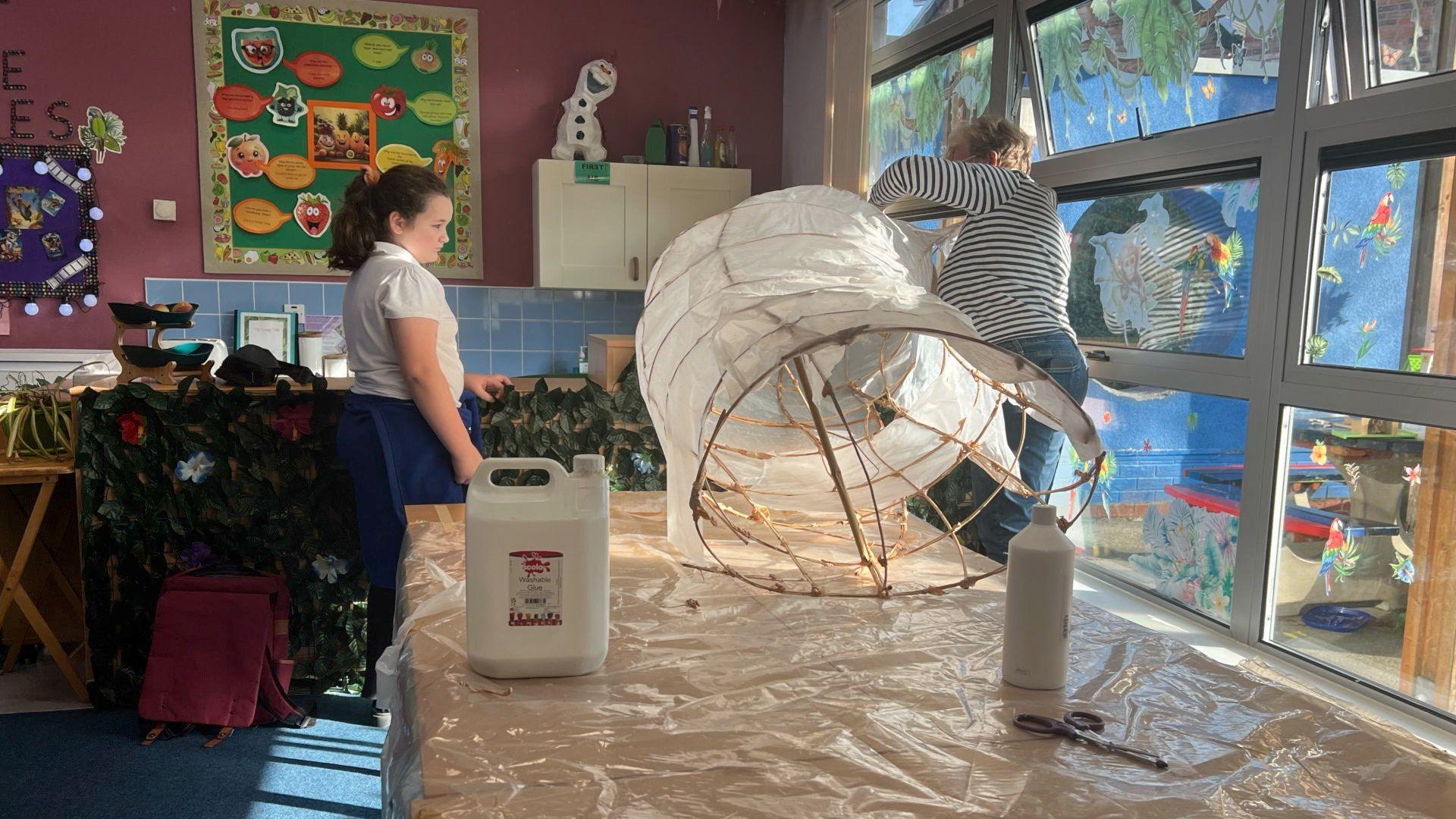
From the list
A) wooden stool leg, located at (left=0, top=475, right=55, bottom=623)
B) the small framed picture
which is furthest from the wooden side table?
the small framed picture

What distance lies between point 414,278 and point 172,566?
1311mm

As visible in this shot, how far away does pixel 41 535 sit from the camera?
316 cm

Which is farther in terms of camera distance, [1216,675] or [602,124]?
[602,124]

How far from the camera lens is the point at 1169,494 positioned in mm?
2830

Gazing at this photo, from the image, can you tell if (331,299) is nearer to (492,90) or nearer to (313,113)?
(313,113)

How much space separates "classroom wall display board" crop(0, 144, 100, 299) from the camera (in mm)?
4414

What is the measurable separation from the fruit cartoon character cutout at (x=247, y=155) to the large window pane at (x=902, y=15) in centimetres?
282

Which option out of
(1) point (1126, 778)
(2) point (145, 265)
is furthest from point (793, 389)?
(2) point (145, 265)

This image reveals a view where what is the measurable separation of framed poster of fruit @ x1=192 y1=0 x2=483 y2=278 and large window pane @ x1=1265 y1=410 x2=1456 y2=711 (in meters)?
3.90

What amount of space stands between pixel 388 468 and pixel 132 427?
3.11ft

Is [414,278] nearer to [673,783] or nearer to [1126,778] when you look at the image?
[673,783]

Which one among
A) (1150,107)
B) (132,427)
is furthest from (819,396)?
(132,427)

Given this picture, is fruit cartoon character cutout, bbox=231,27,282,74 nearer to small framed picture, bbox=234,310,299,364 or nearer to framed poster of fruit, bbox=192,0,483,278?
framed poster of fruit, bbox=192,0,483,278

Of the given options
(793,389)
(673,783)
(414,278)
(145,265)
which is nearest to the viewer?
(673,783)
